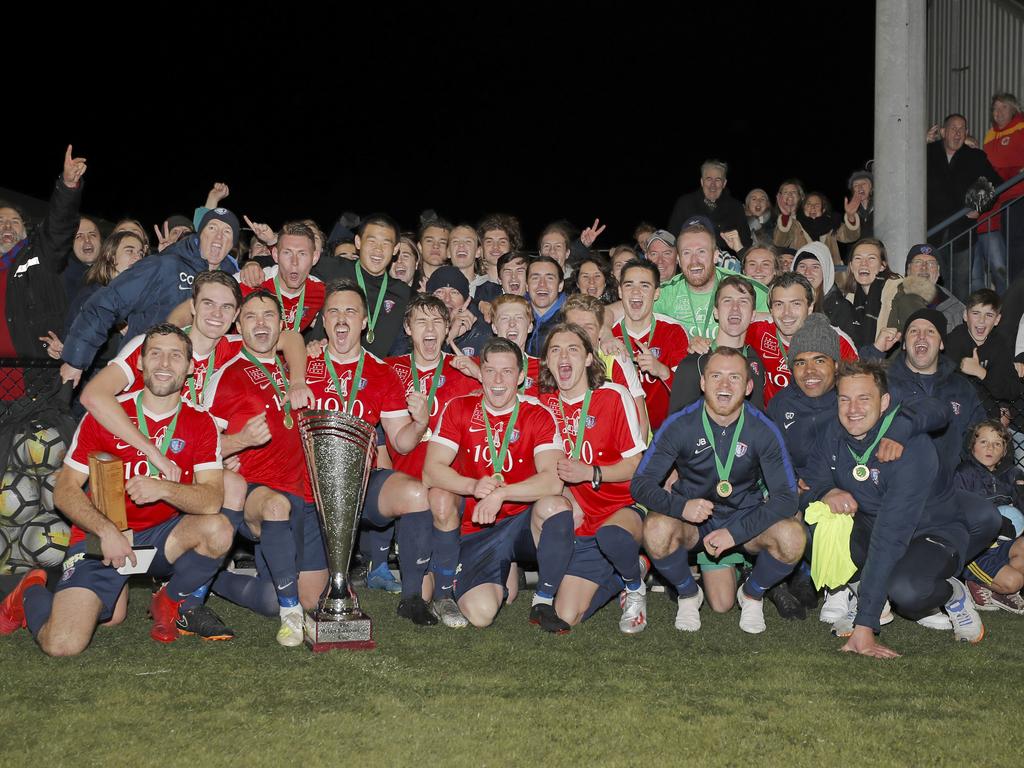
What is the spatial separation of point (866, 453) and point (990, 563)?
4.11 feet

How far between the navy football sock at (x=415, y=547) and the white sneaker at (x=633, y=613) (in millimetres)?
1005

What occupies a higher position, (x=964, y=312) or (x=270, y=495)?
(x=964, y=312)

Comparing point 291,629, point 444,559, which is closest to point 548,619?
point 444,559

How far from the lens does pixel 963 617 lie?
5.02 m

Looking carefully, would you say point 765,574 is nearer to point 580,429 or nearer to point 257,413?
point 580,429

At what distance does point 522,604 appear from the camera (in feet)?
19.3

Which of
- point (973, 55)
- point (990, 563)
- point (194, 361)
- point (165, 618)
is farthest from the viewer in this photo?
point (973, 55)

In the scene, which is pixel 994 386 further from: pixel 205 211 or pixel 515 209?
pixel 515 209

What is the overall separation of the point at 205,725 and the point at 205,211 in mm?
3552

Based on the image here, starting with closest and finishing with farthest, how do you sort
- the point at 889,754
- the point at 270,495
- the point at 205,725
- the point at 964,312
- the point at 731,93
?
the point at 889,754
the point at 205,725
the point at 270,495
the point at 964,312
the point at 731,93

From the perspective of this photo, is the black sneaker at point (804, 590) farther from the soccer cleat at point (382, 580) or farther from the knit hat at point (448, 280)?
the knit hat at point (448, 280)

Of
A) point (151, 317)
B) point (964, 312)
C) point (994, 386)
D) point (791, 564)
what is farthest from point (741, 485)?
point (151, 317)

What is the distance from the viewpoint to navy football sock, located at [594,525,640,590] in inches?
208

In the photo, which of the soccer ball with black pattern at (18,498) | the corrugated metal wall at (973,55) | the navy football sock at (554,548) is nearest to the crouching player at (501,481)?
the navy football sock at (554,548)
